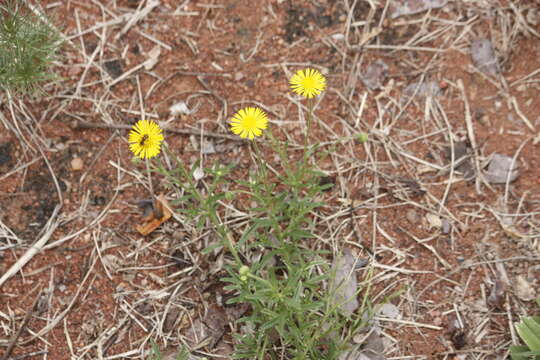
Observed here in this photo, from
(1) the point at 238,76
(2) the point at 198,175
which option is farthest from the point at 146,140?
(1) the point at 238,76

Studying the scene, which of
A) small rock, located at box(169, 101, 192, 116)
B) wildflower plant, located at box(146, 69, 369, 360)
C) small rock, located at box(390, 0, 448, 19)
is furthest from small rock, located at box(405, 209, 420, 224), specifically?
small rock, located at box(169, 101, 192, 116)

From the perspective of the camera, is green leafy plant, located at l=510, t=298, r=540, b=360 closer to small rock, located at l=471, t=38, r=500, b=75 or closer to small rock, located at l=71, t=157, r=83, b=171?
small rock, located at l=471, t=38, r=500, b=75

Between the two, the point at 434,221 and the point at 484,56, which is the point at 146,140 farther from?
the point at 484,56

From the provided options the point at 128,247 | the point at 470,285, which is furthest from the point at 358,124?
the point at 128,247

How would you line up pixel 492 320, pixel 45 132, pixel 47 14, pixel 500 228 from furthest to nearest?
pixel 47 14 → pixel 45 132 → pixel 500 228 → pixel 492 320

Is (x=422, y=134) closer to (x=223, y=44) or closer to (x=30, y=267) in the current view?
(x=223, y=44)

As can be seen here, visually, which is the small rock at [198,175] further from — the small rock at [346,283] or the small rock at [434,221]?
the small rock at [434,221]
